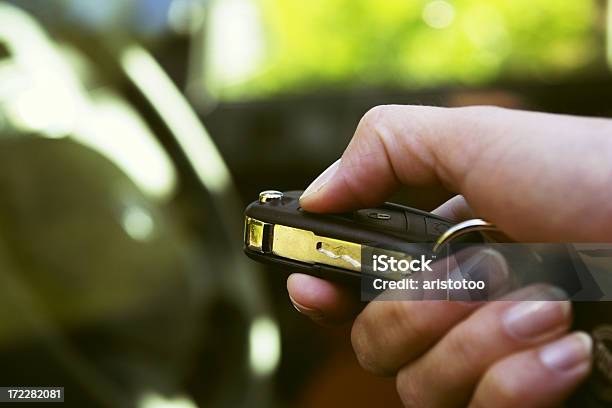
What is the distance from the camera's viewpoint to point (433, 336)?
1.68 ft

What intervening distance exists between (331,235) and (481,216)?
0.10m

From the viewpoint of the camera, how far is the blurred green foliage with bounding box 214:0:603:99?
1623mm

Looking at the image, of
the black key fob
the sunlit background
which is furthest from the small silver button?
the sunlit background

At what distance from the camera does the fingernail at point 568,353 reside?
432 millimetres

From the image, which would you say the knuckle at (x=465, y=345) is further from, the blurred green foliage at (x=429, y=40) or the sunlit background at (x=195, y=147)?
the blurred green foliage at (x=429, y=40)

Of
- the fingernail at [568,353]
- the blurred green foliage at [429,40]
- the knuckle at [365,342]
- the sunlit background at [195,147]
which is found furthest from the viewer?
the blurred green foliage at [429,40]

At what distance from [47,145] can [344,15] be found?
0.86 metres

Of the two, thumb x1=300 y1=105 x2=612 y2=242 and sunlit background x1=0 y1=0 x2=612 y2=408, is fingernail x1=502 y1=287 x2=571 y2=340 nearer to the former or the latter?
thumb x1=300 y1=105 x2=612 y2=242

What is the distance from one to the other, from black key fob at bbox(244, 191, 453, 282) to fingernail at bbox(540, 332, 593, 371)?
0.28 ft

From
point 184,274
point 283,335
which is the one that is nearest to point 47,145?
point 184,274

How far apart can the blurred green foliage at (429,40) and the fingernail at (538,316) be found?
121cm

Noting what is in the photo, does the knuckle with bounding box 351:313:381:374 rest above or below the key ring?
below

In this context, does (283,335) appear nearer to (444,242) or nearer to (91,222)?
(91,222)

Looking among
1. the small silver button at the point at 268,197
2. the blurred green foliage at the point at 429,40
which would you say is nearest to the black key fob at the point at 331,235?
the small silver button at the point at 268,197
